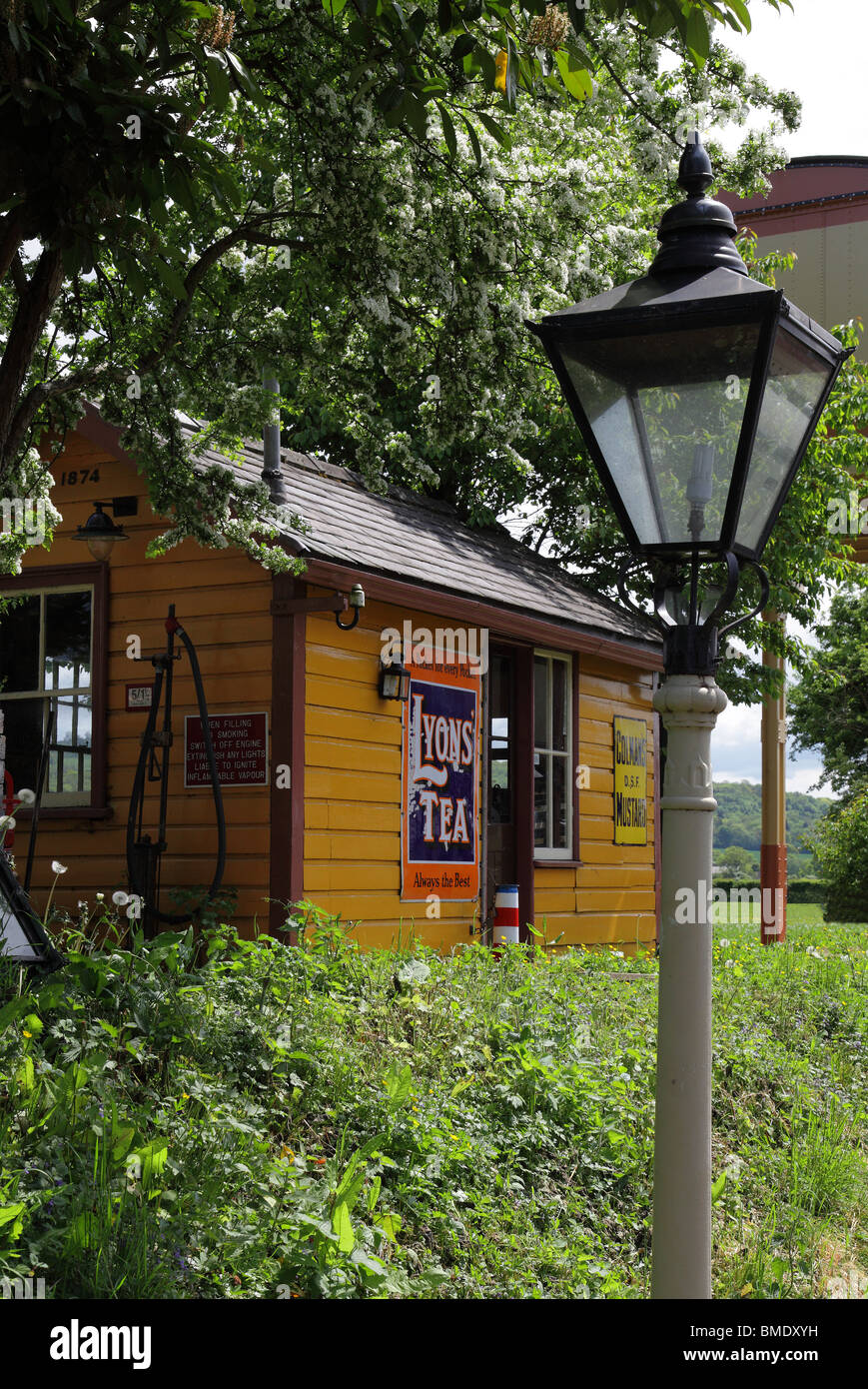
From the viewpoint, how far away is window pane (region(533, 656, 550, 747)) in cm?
1294

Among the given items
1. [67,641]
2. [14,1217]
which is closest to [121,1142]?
[14,1217]

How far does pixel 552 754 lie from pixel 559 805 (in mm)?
550

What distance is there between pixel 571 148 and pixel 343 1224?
6249 mm

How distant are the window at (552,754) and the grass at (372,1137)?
195 inches

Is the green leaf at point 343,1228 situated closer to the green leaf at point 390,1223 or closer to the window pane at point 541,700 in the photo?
the green leaf at point 390,1223

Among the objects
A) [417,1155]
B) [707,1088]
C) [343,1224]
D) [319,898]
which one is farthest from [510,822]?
[707,1088]

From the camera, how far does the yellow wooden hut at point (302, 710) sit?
9.25 m

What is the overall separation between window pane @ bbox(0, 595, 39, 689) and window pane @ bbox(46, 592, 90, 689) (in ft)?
0.46

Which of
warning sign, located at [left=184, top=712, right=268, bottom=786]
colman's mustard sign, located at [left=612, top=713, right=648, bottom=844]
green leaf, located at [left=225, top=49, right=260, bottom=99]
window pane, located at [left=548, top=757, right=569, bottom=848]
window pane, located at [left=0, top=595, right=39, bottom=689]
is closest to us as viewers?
green leaf, located at [left=225, top=49, right=260, bottom=99]

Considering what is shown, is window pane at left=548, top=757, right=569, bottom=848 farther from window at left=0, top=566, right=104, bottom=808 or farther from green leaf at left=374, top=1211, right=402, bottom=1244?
green leaf at left=374, top=1211, right=402, bottom=1244

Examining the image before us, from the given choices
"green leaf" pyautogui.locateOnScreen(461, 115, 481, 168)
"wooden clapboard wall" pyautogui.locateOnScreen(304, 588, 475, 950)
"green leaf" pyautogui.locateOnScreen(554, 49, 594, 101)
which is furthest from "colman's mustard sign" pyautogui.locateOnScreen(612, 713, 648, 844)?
"green leaf" pyautogui.locateOnScreen(554, 49, 594, 101)

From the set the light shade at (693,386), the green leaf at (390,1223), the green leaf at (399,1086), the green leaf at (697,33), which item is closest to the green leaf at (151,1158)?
the green leaf at (390,1223)
